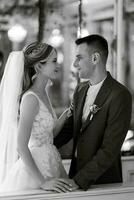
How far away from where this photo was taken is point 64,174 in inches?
102

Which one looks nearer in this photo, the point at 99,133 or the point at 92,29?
the point at 99,133

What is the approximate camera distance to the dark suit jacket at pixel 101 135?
242 centimetres

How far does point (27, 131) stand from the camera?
2.32 m

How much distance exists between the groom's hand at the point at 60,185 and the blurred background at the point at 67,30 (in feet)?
2.48

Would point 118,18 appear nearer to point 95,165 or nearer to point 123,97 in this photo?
point 123,97

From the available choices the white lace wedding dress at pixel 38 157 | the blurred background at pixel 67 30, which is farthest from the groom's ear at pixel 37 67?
the blurred background at pixel 67 30

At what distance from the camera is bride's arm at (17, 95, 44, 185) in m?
2.31

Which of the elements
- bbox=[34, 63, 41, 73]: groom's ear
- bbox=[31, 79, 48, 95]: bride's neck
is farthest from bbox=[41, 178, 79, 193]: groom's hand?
bbox=[34, 63, 41, 73]: groom's ear

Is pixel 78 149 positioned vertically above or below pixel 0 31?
below

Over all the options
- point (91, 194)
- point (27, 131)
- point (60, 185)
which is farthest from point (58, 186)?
point (27, 131)

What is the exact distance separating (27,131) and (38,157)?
8.7 inches


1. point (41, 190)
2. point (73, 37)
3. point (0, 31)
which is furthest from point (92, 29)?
point (41, 190)

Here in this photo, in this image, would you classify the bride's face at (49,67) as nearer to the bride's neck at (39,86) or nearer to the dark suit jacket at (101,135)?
the bride's neck at (39,86)

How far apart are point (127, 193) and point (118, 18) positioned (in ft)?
5.37
